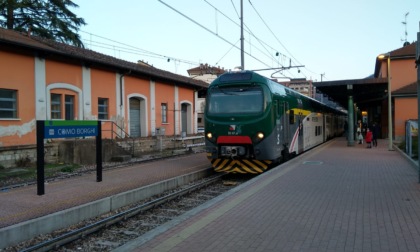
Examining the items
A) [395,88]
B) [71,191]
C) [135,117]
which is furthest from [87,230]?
[395,88]

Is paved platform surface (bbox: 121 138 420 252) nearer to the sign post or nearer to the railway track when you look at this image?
the railway track

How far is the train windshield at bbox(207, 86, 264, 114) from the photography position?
41.6 feet

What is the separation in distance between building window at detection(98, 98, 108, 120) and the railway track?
11.3 m

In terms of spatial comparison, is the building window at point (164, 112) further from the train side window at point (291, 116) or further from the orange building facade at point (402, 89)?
the orange building facade at point (402, 89)

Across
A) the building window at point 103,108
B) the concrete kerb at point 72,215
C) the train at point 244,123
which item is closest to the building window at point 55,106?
the building window at point 103,108

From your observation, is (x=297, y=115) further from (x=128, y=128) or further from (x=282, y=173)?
(x=128, y=128)

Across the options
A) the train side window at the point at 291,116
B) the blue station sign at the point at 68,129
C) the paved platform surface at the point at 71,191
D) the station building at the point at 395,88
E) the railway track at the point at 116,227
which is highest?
the station building at the point at 395,88

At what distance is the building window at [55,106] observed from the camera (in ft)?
59.0

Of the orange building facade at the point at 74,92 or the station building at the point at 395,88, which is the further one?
the station building at the point at 395,88

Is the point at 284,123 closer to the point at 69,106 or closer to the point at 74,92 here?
the point at 74,92

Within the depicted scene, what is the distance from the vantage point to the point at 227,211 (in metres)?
7.38

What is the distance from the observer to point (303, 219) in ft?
22.0

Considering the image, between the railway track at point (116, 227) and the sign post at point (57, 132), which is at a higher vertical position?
the sign post at point (57, 132)

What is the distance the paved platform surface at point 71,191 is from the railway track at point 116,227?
0.71 metres
